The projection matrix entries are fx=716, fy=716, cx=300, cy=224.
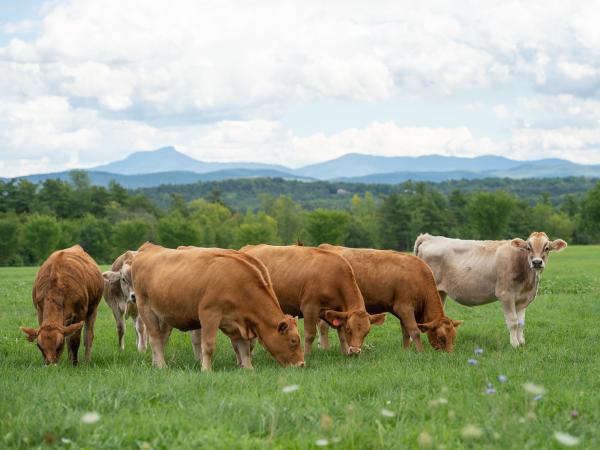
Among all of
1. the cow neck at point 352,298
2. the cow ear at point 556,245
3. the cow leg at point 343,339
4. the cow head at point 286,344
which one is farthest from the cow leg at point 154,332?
the cow ear at point 556,245

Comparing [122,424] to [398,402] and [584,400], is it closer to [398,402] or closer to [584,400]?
[398,402]

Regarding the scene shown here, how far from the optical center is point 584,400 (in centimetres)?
791

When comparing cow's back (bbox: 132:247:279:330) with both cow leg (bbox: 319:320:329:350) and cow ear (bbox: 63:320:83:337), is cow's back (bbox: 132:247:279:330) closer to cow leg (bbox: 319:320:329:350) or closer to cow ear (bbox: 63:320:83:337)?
cow ear (bbox: 63:320:83:337)

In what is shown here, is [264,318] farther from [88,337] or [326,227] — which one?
[326,227]

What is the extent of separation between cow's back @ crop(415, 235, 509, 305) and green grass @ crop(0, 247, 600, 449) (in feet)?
8.25

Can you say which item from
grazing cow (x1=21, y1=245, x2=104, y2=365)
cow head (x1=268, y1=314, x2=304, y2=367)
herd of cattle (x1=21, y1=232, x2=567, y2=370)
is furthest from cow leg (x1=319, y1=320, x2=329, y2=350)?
grazing cow (x1=21, y1=245, x2=104, y2=365)

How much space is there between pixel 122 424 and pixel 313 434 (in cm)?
178

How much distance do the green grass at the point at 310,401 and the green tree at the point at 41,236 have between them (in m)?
97.4

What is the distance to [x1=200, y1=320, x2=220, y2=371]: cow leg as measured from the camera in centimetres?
1088

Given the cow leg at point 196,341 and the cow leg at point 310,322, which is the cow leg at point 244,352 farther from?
the cow leg at point 310,322

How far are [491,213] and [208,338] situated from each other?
109293 mm

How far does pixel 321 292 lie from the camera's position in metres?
12.9

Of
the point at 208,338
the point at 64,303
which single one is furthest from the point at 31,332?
the point at 208,338

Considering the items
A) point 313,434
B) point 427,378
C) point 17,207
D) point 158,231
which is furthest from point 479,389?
point 17,207
